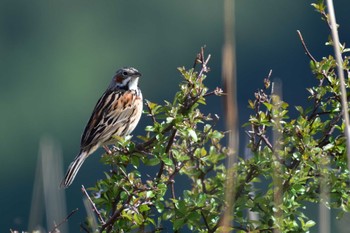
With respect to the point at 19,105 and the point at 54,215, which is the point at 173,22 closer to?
the point at 19,105

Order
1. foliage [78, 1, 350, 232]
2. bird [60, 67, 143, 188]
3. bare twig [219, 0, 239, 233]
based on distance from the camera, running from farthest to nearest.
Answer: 1. bird [60, 67, 143, 188]
2. foliage [78, 1, 350, 232]
3. bare twig [219, 0, 239, 233]

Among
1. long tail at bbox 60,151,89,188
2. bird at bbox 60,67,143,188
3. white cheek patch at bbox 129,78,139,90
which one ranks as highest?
white cheek patch at bbox 129,78,139,90

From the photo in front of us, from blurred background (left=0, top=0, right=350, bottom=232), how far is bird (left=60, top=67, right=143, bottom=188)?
25.9 meters

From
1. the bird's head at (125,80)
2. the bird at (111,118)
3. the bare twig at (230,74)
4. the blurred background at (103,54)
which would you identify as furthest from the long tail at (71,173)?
the blurred background at (103,54)

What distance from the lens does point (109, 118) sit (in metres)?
6.14

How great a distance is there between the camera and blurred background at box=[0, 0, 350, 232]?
3816cm

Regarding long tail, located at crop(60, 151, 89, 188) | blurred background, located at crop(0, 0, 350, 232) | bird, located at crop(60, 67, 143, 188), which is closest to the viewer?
long tail, located at crop(60, 151, 89, 188)

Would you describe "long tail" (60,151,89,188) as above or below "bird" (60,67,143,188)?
below

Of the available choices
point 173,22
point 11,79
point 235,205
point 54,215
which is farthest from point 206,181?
point 173,22

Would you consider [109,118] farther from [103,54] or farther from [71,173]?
[103,54]

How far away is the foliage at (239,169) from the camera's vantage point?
464 cm

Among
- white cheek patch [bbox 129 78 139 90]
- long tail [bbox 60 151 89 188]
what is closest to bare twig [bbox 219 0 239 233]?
long tail [bbox 60 151 89 188]

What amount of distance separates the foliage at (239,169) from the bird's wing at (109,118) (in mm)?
1090

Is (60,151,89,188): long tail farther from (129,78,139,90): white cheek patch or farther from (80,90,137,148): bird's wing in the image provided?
(129,78,139,90): white cheek patch
